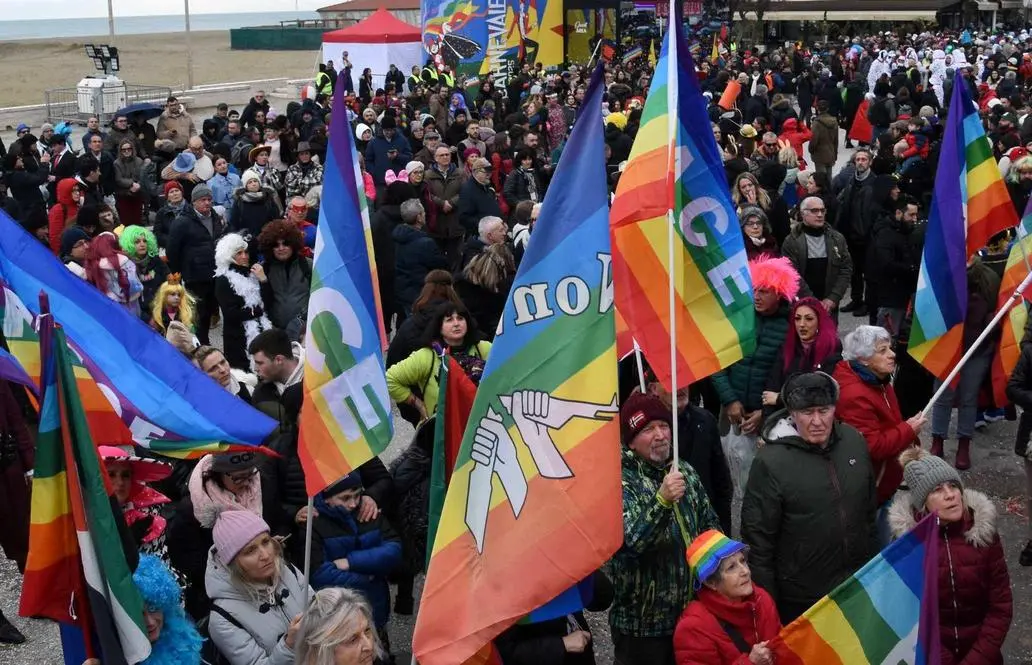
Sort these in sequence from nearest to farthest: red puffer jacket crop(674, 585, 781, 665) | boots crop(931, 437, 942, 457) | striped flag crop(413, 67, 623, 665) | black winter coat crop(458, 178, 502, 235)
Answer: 1. striped flag crop(413, 67, 623, 665)
2. red puffer jacket crop(674, 585, 781, 665)
3. boots crop(931, 437, 942, 457)
4. black winter coat crop(458, 178, 502, 235)

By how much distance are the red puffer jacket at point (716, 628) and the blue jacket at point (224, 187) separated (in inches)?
349

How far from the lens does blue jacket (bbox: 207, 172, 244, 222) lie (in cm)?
1216

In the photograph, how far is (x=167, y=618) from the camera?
410 cm

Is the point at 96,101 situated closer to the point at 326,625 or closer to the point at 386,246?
the point at 386,246

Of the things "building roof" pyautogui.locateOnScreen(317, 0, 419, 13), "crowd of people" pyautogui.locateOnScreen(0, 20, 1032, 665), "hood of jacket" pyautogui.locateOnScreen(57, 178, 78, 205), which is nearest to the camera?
"crowd of people" pyautogui.locateOnScreen(0, 20, 1032, 665)

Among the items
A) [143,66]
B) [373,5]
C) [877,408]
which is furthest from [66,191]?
[143,66]

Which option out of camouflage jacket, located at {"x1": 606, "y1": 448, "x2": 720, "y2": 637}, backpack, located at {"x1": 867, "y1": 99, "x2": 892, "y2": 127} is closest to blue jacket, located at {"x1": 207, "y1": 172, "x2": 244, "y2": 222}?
camouflage jacket, located at {"x1": 606, "y1": 448, "x2": 720, "y2": 637}

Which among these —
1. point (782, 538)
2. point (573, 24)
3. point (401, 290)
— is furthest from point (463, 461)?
point (573, 24)

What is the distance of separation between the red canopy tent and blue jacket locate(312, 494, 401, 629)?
83.7 feet

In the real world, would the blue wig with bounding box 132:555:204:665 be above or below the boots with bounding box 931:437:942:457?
above

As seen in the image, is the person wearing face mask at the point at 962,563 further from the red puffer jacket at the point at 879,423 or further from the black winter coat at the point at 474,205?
the black winter coat at the point at 474,205

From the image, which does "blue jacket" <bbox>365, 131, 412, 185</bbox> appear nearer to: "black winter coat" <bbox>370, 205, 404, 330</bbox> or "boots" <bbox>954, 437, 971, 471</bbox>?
"black winter coat" <bbox>370, 205, 404, 330</bbox>


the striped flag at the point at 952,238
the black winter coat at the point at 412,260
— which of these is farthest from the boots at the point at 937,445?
the black winter coat at the point at 412,260

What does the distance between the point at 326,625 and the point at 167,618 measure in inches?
29.3
